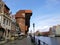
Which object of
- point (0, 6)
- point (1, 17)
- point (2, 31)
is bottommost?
point (2, 31)

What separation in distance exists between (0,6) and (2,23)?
8637mm

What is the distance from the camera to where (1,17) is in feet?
188

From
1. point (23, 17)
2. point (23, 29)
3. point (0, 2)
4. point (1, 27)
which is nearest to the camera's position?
point (1, 27)

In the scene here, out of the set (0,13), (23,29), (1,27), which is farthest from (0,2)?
(23,29)

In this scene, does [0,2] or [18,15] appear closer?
[0,2]

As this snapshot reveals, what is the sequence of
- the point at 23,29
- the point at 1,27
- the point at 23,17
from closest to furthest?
the point at 1,27 → the point at 23,29 → the point at 23,17

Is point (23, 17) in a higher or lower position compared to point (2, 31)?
higher

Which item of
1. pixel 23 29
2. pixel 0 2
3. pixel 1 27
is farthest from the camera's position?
pixel 23 29

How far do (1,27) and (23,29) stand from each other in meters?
120

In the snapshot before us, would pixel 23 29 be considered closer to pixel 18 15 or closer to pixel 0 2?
pixel 18 15

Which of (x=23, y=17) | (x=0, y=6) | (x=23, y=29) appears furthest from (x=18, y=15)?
(x=0, y=6)

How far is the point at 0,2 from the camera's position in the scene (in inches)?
2450

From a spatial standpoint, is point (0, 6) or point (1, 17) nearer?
point (1, 17)

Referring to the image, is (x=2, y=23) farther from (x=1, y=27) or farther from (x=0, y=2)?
(x=0, y=2)
